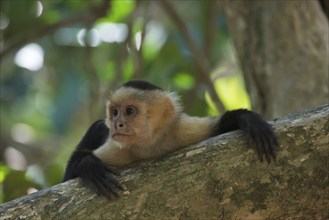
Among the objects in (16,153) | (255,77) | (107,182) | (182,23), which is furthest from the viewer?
(16,153)

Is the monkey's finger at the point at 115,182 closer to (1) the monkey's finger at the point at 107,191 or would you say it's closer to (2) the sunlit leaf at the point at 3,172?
(1) the monkey's finger at the point at 107,191

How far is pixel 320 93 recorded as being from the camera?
11.3 ft

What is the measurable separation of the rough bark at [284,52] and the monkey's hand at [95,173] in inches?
46.6

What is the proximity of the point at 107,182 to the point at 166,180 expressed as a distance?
0.74 feet

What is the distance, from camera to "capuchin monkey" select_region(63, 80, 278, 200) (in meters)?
2.78

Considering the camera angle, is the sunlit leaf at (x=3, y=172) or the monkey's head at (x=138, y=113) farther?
the sunlit leaf at (x=3, y=172)

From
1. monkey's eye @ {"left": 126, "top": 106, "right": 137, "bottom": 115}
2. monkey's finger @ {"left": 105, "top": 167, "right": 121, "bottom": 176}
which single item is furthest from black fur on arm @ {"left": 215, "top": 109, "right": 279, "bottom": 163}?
monkey's finger @ {"left": 105, "top": 167, "right": 121, "bottom": 176}

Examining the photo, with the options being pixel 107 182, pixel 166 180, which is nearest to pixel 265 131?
pixel 166 180

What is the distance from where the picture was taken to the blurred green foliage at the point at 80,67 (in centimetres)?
463

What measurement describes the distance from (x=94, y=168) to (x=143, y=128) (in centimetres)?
49

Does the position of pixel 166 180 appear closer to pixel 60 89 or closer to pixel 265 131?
pixel 265 131

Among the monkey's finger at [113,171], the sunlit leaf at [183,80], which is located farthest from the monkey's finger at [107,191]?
the sunlit leaf at [183,80]

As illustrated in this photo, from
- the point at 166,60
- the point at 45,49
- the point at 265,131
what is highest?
the point at 45,49

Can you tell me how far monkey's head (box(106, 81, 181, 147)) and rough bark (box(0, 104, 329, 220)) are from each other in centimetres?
60
